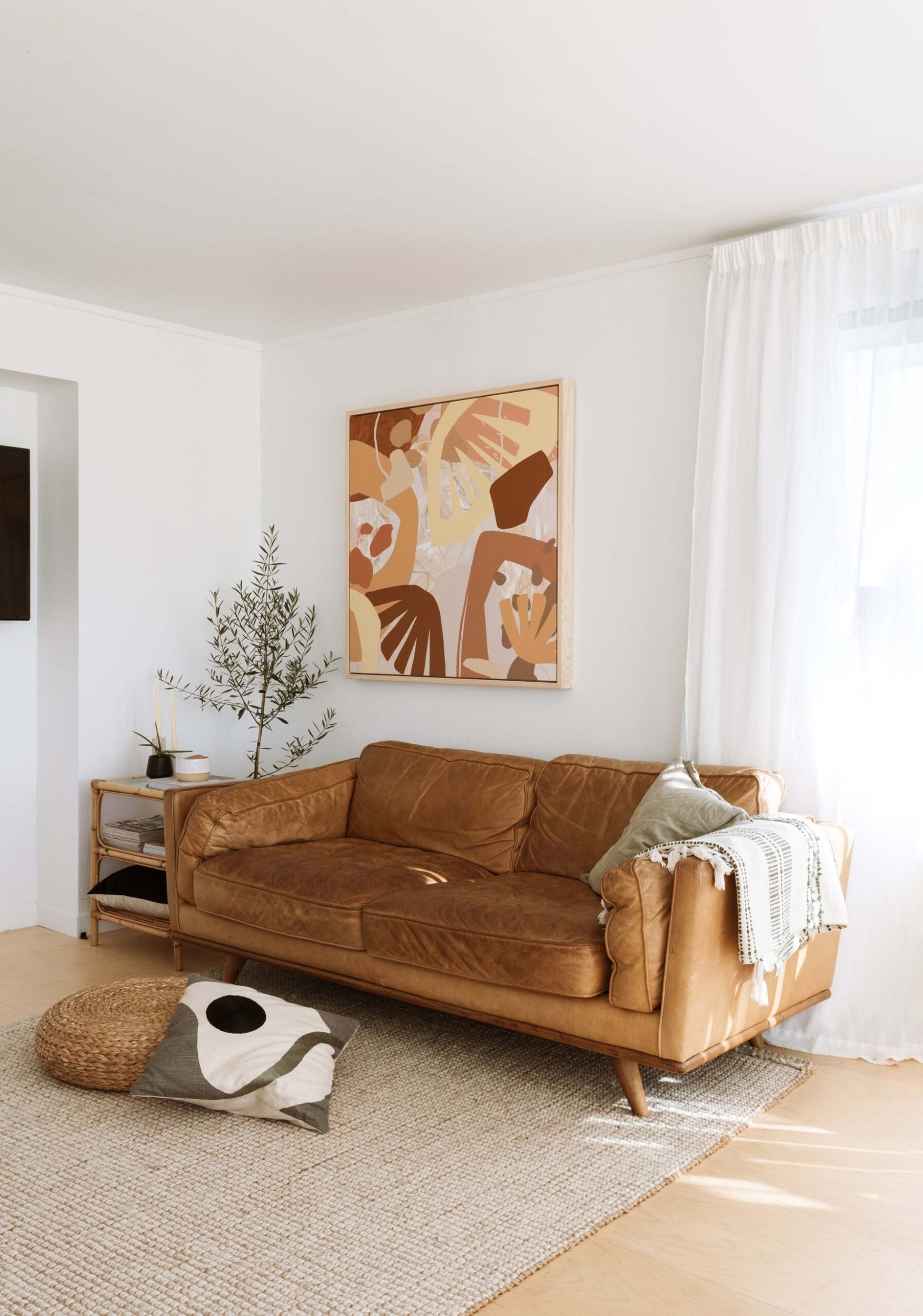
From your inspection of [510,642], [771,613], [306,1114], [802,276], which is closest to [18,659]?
[510,642]

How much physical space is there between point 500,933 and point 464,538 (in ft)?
6.09

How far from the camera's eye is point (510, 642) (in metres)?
4.29

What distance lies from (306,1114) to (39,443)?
3216mm

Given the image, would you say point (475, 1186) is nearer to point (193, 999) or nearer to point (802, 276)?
point (193, 999)

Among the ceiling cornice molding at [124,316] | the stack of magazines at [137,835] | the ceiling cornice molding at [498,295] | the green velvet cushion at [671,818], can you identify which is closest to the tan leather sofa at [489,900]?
the green velvet cushion at [671,818]

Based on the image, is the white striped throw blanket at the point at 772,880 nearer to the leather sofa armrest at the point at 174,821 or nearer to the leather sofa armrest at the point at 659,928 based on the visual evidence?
the leather sofa armrest at the point at 659,928

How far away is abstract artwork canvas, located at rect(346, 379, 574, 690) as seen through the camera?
417 cm

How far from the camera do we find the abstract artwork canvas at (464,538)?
417cm

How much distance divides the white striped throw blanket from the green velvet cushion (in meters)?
0.06

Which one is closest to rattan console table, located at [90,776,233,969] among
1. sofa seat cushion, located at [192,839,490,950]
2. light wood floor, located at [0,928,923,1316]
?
sofa seat cushion, located at [192,839,490,950]

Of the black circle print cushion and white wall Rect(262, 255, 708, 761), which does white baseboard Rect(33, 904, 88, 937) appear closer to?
white wall Rect(262, 255, 708, 761)

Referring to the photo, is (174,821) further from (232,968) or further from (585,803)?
(585,803)

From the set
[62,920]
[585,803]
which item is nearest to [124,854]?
[62,920]

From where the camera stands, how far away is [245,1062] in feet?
9.34
